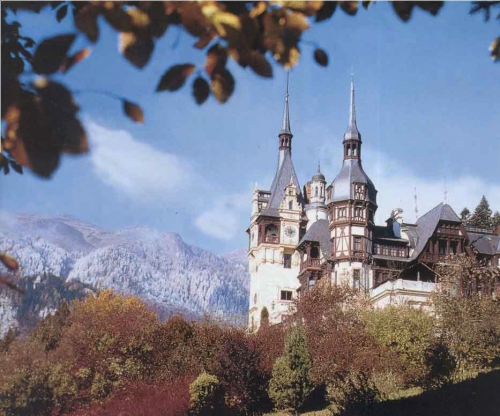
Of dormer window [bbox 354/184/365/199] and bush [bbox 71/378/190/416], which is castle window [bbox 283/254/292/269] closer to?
dormer window [bbox 354/184/365/199]

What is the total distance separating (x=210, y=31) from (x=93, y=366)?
1840 centimetres

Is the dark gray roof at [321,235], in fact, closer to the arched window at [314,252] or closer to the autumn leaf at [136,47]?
the arched window at [314,252]

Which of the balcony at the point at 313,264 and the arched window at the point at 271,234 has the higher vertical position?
the arched window at the point at 271,234

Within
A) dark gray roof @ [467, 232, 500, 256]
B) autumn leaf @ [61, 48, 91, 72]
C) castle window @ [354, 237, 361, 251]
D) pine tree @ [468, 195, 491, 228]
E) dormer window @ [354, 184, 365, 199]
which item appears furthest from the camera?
pine tree @ [468, 195, 491, 228]

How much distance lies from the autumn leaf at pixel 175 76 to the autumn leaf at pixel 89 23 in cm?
29

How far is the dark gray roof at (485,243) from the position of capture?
3322 cm

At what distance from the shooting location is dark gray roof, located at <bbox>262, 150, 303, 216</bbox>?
1626 inches

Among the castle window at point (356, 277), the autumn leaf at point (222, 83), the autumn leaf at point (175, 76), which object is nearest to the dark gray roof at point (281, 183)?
the castle window at point (356, 277)

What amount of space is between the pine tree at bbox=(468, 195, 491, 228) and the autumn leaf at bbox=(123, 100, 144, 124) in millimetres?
38680

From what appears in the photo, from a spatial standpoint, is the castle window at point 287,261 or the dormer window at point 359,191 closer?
the dormer window at point 359,191

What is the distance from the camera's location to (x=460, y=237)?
31.6 m

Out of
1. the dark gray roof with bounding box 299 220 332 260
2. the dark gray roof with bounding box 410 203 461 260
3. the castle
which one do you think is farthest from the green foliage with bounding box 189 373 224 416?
the dark gray roof with bounding box 299 220 332 260

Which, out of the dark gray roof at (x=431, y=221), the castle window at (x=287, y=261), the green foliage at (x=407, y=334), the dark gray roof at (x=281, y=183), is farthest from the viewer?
the dark gray roof at (x=281, y=183)

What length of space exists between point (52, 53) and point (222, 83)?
639mm
